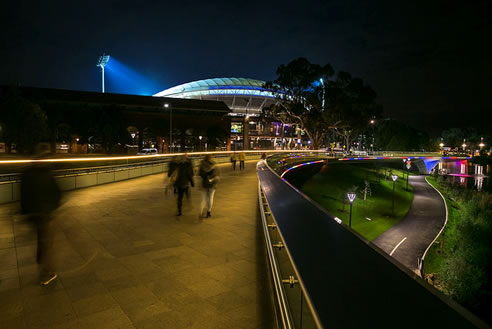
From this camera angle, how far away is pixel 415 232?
33625 mm

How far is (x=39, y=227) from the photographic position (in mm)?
4418

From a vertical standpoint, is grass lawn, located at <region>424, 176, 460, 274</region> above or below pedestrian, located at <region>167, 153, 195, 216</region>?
below

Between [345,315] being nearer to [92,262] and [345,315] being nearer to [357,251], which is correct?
[357,251]

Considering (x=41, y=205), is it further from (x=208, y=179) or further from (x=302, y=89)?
(x=302, y=89)

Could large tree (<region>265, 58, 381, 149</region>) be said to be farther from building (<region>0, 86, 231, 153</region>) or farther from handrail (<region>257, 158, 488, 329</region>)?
handrail (<region>257, 158, 488, 329</region>)

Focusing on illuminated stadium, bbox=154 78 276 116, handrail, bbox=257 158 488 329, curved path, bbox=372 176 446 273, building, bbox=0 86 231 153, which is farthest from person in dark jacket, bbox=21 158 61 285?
illuminated stadium, bbox=154 78 276 116

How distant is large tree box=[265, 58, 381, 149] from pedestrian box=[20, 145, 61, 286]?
49.9 metres

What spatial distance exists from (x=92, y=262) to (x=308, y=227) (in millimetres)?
4027

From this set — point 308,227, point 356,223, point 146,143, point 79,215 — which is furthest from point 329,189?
point 146,143

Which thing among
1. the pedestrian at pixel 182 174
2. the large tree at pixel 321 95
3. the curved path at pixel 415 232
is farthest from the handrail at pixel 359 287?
the large tree at pixel 321 95

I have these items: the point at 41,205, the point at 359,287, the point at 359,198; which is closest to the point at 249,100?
the point at 359,198

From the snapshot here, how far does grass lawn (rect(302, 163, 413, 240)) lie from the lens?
34000 mm

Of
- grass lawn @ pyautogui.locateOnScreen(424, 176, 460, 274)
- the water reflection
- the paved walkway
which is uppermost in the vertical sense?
the paved walkway

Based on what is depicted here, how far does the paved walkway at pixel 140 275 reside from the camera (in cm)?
348
